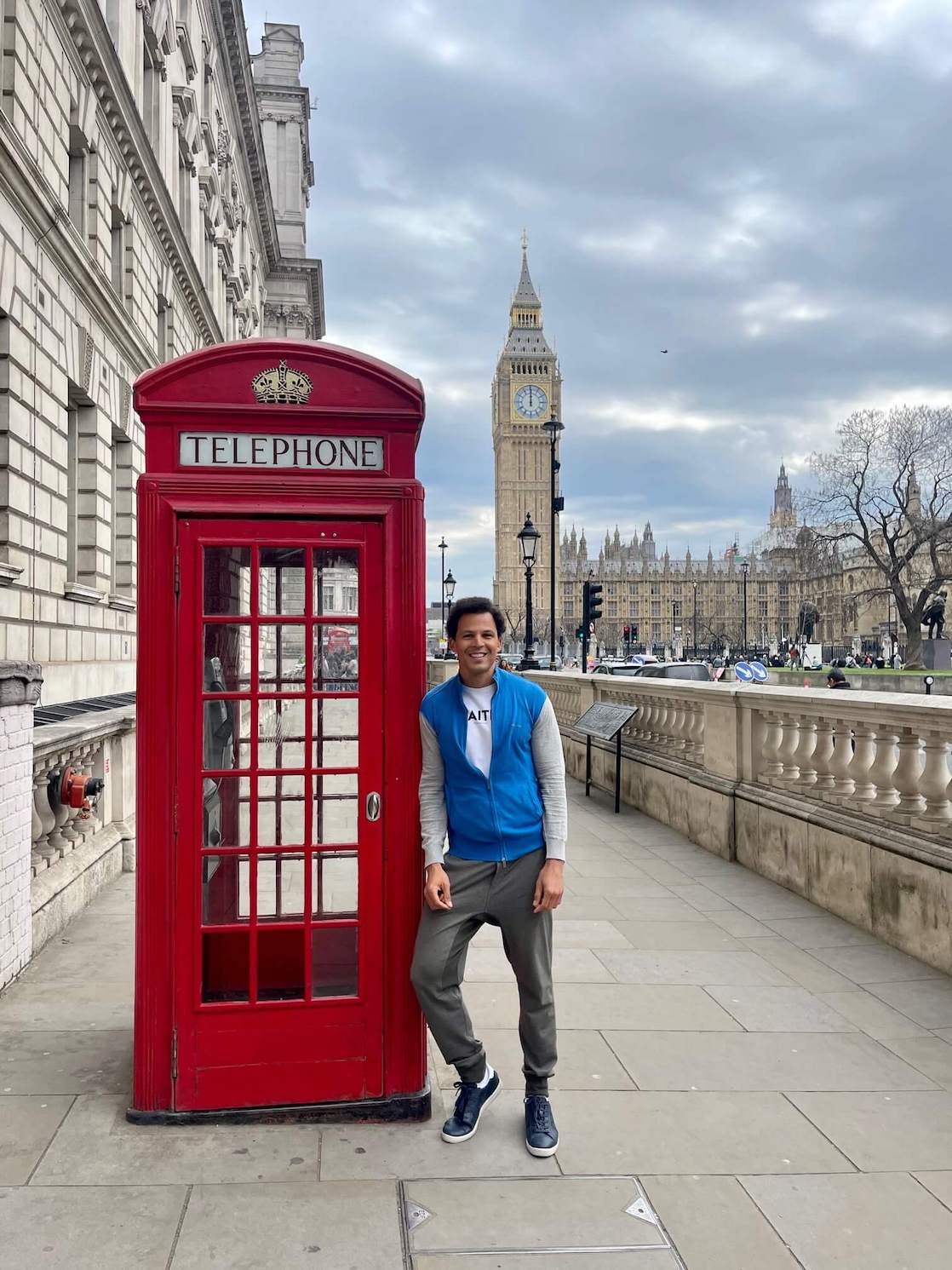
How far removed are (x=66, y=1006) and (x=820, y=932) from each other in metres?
4.51

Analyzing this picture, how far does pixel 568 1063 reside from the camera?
445 cm

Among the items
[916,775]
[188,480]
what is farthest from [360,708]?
[916,775]

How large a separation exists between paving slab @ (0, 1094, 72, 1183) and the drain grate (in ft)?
4.17

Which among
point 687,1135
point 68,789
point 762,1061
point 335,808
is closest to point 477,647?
point 335,808

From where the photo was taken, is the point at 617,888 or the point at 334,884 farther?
the point at 617,888

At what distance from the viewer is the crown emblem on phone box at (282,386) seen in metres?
3.80

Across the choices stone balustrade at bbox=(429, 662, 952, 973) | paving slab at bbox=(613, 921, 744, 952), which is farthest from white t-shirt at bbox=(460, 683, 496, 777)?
stone balustrade at bbox=(429, 662, 952, 973)

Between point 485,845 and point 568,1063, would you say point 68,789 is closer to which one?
point 568,1063

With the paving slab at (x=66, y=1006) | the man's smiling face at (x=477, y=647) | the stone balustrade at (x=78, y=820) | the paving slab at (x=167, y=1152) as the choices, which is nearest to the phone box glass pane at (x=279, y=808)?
the man's smiling face at (x=477, y=647)

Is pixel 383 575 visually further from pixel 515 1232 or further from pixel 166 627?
pixel 515 1232

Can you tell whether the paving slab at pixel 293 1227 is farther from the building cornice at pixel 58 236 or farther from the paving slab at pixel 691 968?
the building cornice at pixel 58 236

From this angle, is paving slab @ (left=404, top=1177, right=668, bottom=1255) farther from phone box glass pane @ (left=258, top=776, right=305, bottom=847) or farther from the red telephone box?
phone box glass pane @ (left=258, top=776, right=305, bottom=847)

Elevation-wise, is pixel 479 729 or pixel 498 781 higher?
pixel 479 729

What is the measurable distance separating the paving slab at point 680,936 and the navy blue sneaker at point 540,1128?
2.75m
